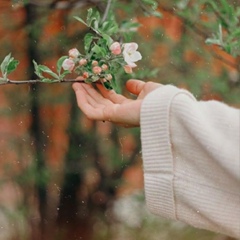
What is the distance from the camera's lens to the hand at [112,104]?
123 centimetres

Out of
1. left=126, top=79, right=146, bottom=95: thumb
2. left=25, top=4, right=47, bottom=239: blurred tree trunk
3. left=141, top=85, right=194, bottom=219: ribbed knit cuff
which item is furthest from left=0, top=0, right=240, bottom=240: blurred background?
left=141, top=85, right=194, bottom=219: ribbed knit cuff

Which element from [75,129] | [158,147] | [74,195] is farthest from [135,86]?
[74,195]

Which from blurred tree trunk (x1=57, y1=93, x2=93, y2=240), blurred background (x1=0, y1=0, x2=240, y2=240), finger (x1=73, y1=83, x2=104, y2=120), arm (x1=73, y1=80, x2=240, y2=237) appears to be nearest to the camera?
arm (x1=73, y1=80, x2=240, y2=237)

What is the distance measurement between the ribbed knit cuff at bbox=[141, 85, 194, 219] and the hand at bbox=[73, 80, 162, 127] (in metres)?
0.04

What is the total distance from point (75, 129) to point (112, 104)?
0.87 metres

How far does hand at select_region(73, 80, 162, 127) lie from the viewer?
1.23 meters

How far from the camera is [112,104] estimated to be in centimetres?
128

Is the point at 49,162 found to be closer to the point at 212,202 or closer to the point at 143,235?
the point at 143,235

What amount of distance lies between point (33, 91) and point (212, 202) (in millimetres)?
1023

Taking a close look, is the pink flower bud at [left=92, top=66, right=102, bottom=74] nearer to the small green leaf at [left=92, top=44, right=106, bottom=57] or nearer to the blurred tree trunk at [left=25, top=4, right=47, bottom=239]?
the small green leaf at [left=92, top=44, right=106, bottom=57]

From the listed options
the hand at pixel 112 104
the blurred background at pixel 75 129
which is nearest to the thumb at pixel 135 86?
the hand at pixel 112 104

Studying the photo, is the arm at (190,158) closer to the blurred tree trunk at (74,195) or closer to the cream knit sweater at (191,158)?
the cream knit sweater at (191,158)

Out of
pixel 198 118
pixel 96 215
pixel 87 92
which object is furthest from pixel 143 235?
pixel 198 118

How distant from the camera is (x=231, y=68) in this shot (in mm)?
2139
